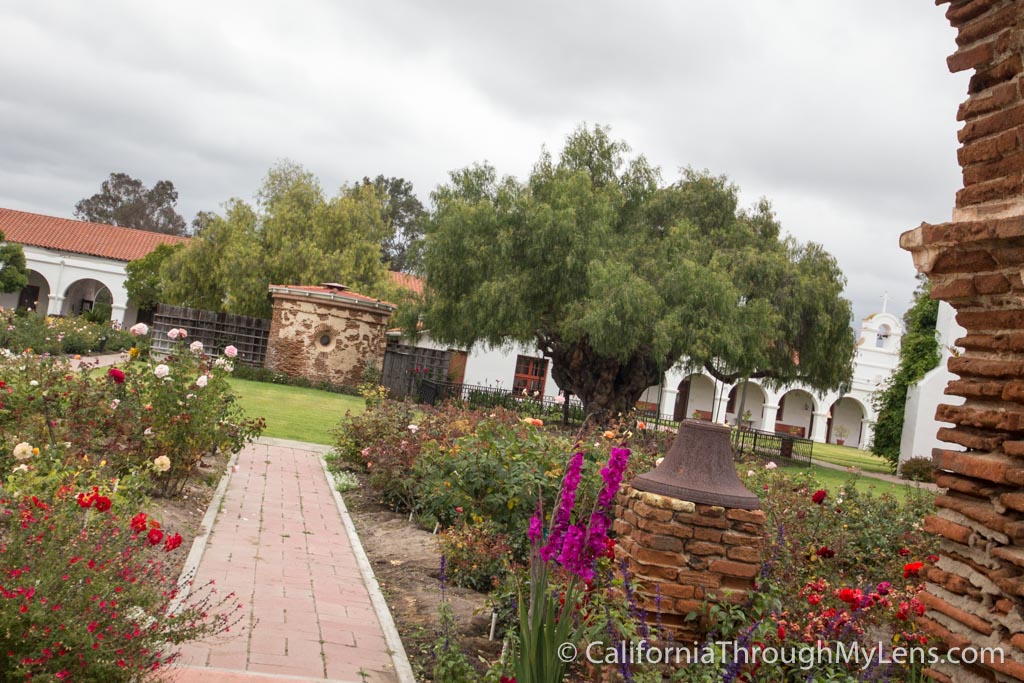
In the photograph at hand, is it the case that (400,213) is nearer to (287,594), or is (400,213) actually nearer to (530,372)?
(530,372)

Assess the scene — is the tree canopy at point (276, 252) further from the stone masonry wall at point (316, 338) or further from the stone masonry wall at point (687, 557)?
the stone masonry wall at point (687, 557)

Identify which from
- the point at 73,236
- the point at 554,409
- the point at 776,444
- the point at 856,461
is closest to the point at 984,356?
the point at 554,409

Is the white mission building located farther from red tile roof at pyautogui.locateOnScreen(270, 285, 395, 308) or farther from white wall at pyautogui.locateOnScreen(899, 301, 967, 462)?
red tile roof at pyautogui.locateOnScreen(270, 285, 395, 308)

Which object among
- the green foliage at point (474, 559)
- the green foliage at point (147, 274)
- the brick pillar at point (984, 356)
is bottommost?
the green foliage at point (474, 559)

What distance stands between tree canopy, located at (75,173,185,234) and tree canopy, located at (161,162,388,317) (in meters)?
42.7

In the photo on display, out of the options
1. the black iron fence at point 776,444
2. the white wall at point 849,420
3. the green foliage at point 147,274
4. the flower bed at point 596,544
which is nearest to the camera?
the flower bed at point 596,544

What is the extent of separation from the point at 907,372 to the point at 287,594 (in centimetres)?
2430

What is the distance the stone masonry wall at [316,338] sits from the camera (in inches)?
1096

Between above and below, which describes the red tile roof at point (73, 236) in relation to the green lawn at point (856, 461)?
above

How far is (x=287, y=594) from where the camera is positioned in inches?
217

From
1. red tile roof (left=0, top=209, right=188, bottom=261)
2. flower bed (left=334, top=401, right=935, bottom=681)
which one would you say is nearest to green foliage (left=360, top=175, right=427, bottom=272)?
red tile roof (left=0, top=209, right=188, bottom=261)

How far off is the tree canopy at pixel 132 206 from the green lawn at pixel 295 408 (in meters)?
55.8

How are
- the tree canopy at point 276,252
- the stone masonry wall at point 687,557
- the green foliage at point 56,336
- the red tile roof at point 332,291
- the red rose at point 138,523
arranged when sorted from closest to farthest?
the red rose at point 138,523 → the stone masonry wall at point 687,557 → the green foliage at point 56,336 → the red tile roof at point 332,291 → the tree canopy at point 276,252

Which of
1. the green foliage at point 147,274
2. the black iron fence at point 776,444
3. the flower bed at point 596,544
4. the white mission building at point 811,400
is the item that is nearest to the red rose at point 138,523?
the flower bed at point 596,544
